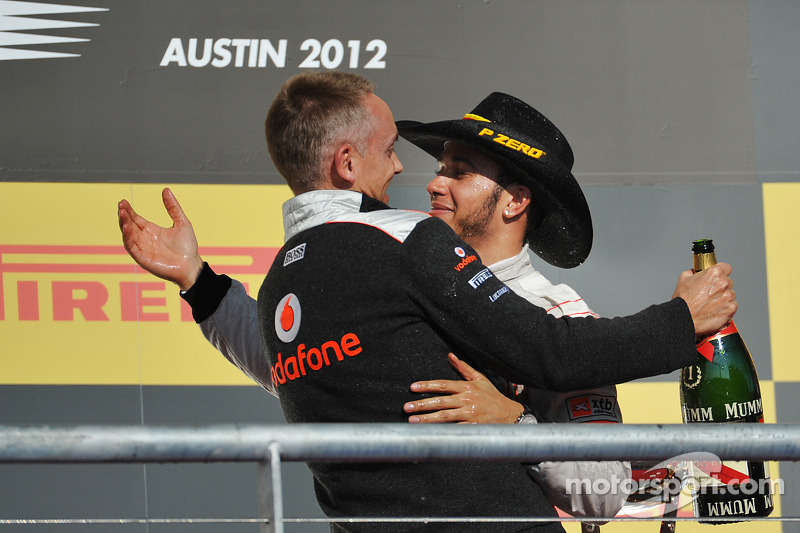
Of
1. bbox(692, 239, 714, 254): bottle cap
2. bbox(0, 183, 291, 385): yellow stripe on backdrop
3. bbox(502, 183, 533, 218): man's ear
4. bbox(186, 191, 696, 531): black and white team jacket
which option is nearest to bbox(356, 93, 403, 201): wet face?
bbox(186, 191, 696, 531): black and white team jacket

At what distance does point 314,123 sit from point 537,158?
452mm

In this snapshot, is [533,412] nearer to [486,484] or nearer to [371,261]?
[486,484]

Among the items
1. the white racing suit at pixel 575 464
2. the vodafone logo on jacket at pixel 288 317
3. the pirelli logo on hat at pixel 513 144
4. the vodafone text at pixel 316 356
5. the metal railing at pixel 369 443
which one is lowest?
the white racing suit at pixel 575 464

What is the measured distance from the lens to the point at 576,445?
855 millimetres

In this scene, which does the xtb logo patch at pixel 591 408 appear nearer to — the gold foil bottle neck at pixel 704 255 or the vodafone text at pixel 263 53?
the gold foil bottle neck at pixel 704 255

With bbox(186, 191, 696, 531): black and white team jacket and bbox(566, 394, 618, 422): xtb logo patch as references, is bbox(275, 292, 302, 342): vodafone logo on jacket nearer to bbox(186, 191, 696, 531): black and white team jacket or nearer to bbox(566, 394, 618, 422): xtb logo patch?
bbox(186, 191, 696, 531): black and white team jacket

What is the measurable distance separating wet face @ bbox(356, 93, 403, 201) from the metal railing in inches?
25.1

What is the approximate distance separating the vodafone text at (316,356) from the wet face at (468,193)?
→ 1.95 feet

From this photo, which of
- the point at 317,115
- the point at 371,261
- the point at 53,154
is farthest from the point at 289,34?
the point at 371,261

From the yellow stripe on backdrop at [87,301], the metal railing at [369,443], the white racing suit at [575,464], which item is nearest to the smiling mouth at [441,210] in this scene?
the white racing suit at [575,464]

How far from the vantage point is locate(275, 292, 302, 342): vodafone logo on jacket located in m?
1.26

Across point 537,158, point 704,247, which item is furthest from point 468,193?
point 704,247

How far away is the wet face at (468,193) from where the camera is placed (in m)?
1.76

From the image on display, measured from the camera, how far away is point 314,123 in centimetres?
139
